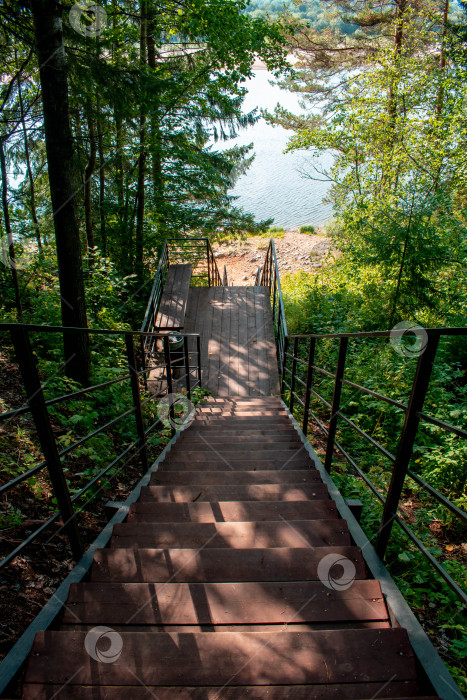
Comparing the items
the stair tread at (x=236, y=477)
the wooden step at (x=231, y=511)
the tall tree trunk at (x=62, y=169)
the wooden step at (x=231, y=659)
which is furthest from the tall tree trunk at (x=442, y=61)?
the wooden step at (x=231, y=659)

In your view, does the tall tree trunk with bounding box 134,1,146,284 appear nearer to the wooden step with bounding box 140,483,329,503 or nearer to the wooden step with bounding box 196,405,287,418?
the wooden step with bounding box 196,405,287,418

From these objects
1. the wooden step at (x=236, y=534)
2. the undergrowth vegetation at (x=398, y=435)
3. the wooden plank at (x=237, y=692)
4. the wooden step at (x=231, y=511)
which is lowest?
the undergrowth vegetation at (x=398, y=435)

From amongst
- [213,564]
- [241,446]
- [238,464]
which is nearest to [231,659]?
[213,564]

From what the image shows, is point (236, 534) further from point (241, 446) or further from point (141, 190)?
point (141, 190)

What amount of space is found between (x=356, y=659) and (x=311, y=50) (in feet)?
55.1

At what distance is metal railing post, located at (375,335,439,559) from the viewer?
4.05 feet

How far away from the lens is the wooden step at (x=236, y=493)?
2.22m

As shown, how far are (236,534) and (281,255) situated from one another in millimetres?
18120

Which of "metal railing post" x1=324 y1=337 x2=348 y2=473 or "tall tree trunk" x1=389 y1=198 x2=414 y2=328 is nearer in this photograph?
"metal railing post" x1=324 y1=337 x2=348 y2=473

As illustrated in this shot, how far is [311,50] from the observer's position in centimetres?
1281

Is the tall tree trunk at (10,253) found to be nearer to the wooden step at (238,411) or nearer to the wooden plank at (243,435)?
the wooden step at (238,411)

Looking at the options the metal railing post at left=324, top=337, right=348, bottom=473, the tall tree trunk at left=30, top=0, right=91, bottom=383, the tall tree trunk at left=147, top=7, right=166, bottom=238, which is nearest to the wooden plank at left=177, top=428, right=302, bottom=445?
the metal railing post at left=324, top=337, right=348, bottom=473

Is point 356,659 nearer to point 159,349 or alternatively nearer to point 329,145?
point 159,349

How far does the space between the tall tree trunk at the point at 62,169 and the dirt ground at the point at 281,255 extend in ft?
41.3
